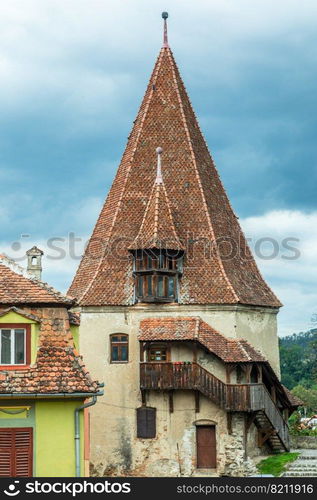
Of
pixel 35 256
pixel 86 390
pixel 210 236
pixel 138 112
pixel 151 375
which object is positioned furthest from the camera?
pixel 138 112

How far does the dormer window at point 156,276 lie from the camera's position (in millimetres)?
41812

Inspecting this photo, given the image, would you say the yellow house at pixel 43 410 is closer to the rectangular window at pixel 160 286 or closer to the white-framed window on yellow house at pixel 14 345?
the white-framed window on yellow house at pixel 14 345

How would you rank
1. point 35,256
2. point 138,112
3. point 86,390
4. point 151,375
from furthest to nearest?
point 138,112 → point 151,375 → point 35,256 → point 86,390

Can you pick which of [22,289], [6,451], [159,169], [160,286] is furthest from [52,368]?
[159,169]

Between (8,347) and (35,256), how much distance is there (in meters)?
5.06

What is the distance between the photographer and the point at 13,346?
25.1 meters

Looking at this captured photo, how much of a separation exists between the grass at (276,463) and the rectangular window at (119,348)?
7.32 m

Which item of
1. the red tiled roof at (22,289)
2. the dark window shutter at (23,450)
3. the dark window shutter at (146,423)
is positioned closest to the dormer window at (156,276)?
the dark window shutter at (146,423)

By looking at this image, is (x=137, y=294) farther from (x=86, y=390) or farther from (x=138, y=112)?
(x=86, y=390)

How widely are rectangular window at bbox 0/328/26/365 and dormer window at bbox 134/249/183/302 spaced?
16.8 metres

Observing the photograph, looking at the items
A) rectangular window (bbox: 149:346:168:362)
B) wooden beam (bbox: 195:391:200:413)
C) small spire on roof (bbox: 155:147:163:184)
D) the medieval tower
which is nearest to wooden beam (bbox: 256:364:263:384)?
the medieval tower

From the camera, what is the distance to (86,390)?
77.5 ft

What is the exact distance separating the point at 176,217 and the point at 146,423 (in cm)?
948

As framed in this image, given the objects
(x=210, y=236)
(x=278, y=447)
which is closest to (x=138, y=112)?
(x=210, y=236)
